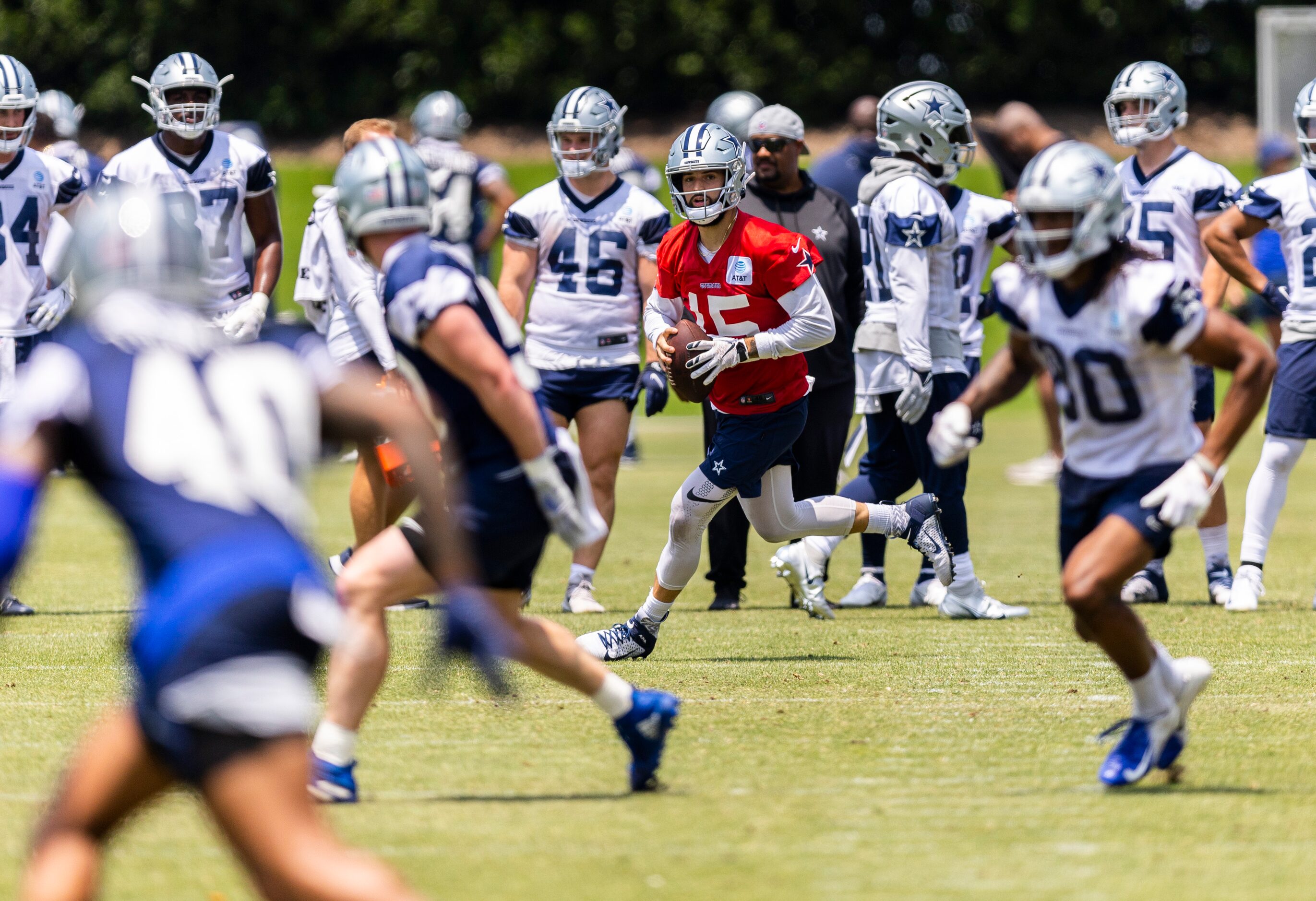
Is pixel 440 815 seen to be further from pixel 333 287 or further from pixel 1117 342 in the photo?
pixel 333 287

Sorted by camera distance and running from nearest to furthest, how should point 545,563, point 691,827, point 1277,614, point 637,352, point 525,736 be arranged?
point 691,827, point 525,736, point 1277,614, point 637,352, point 545,563

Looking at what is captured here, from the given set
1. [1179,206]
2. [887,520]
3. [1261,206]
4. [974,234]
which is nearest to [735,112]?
[974,234]

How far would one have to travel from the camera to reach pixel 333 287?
336 inches

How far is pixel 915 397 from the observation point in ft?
26.5

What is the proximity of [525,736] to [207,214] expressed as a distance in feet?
11.9

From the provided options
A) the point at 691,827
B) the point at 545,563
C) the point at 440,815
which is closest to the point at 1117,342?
the point at 691,827

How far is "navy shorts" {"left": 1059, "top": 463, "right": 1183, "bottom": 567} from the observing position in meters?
4.73

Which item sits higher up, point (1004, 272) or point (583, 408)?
point (1004, 272)

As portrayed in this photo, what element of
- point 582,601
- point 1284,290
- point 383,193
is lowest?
point 582,601

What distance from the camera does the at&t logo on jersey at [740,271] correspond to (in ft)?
22.4

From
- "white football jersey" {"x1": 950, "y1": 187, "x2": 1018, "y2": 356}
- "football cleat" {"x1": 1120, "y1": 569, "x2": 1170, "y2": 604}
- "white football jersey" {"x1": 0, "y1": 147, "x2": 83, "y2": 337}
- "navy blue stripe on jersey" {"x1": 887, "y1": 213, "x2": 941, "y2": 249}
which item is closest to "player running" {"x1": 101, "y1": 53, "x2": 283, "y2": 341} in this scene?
"white football jersey" {"x1": 0, "y1": 147, "x2": 83, "y2": 337}

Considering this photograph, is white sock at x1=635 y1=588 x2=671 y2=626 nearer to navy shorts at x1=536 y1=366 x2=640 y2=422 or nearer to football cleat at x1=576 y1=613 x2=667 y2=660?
football cleat at x1=576 y1=613 x2=667 y2=660

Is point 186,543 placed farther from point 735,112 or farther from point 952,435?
point 735,112

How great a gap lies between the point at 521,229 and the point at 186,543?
5450 mm
